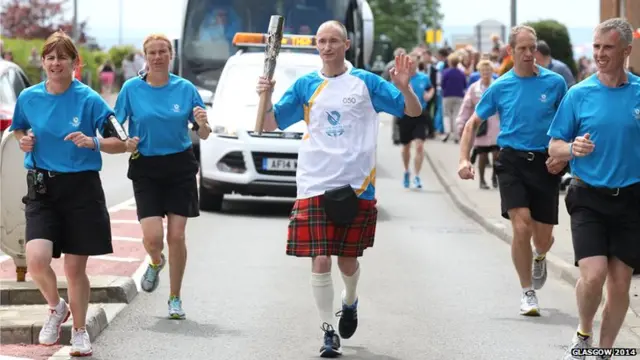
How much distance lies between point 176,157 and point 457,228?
302 inches

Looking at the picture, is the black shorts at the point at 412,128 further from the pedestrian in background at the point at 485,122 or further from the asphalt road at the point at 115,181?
the asphalt road at the point at 115,181

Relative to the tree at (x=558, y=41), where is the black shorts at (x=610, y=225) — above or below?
below

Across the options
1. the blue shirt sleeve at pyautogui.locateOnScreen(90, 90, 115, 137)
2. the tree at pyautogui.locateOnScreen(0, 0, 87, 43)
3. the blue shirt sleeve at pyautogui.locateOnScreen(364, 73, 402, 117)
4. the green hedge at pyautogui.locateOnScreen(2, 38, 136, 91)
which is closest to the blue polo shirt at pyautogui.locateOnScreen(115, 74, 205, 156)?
the blue shirt sleeve at pyautogui.locateOnScreen(90, 90, 115, 137)

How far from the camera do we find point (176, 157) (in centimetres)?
1035

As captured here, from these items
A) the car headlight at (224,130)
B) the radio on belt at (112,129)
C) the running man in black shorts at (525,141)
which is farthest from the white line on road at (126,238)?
the radio on belt at (112,129)

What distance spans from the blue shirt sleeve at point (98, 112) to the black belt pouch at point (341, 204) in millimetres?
1290

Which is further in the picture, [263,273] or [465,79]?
[465,79]

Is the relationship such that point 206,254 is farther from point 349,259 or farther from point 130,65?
point 130,65

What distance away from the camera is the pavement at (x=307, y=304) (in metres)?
9.24

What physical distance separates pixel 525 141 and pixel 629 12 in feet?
22.9

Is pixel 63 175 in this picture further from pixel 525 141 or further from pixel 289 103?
pixel 525 141

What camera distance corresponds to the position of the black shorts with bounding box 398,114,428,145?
22.3 meters

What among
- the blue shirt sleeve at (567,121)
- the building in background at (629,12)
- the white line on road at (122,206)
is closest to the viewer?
the blue shirt sleeve at (567,121)

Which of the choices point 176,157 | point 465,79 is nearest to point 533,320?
point 176,157
